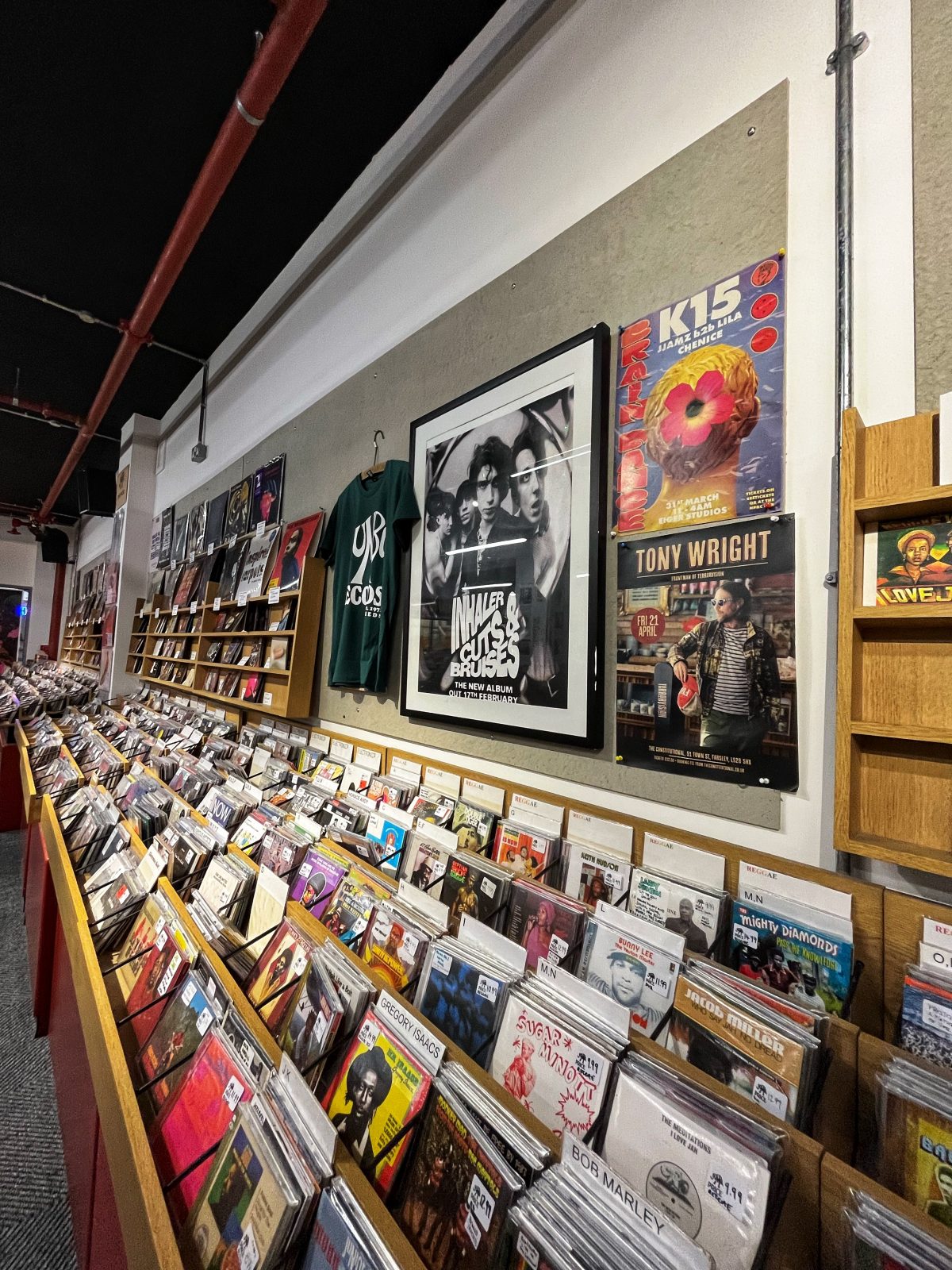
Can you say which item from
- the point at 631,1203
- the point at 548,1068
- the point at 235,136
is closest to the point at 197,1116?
the point at 548,1068

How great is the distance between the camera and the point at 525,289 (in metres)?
1.66

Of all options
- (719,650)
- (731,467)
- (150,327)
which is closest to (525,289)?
(731,467)

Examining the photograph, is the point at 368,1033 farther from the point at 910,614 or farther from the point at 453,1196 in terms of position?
the point at 910,614

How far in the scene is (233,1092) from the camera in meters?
0.81

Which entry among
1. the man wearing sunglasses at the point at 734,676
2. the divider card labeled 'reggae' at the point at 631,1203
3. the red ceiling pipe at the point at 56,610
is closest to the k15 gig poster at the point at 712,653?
the man wearing sunglasses at the point at 734,676

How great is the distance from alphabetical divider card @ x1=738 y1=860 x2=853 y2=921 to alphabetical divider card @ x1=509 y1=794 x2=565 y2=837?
434 millimetres

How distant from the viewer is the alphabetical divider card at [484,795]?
1.55 m

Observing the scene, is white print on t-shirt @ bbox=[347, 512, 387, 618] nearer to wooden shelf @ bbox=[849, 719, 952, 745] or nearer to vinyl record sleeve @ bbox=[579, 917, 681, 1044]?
vinyl record sleeve @ bbox=[579, 917, 681, 1044]

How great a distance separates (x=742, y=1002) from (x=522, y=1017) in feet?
0.99

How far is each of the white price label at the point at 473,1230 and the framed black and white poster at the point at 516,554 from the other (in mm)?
886

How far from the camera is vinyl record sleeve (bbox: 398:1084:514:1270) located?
573 millimetres

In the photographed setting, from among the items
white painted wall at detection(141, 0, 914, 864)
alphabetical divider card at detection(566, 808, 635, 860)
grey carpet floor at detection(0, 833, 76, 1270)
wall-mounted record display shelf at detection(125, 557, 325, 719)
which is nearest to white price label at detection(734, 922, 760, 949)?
white painted wall at detection(141, 0, 914, 864)

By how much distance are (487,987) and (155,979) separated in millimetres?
793

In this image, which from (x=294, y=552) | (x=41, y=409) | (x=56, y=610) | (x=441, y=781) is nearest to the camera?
(x=441, y=781)
